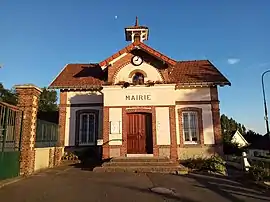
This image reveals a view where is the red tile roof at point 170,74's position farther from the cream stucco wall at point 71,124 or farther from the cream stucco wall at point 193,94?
the cream stucco wall at point 71,124

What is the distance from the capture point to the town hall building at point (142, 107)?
50.3ft

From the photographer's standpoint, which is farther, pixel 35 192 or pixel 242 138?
pixel 242 138

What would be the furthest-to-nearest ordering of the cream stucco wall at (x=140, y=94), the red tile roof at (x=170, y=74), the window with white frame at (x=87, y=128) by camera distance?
the window with white frame at (x=87, y=128), the red tile roof at (x=170, y=74), the cream stucco wall at (x=140, y=94)

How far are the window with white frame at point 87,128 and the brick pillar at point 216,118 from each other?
316 inches

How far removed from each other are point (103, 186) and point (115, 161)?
4694mm

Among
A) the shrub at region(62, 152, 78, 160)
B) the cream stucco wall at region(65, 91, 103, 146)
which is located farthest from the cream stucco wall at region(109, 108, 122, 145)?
the shrub at region(62, 152, 78, 160)

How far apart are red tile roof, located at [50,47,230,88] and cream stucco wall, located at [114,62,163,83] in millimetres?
928

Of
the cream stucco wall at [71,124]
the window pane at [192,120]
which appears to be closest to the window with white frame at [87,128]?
the cream stucco wall at [71,124]

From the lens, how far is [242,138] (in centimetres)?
5247

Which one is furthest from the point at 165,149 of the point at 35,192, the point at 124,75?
the point at 35,192

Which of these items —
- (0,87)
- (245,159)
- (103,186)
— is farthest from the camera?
(0,87)

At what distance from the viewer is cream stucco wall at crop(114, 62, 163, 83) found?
1688 cm

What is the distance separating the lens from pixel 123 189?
8.41 m

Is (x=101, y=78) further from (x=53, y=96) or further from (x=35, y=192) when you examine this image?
(x=53, y=96)
